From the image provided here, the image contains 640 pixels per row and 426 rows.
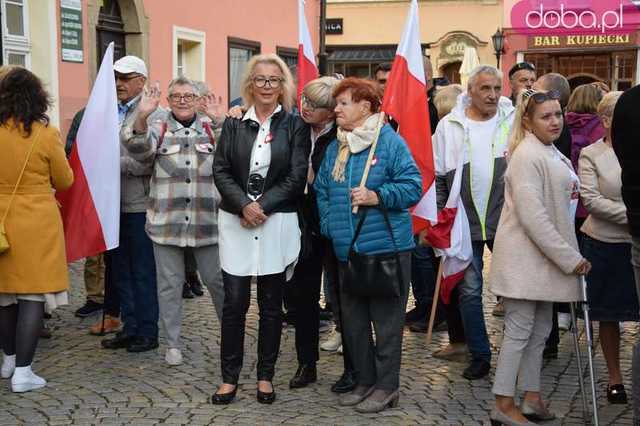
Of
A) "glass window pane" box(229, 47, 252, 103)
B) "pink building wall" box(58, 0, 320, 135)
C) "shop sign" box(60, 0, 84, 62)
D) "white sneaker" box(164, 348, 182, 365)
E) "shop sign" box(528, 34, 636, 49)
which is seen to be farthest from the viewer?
"shop sign" box(528, 34, 636, 49)

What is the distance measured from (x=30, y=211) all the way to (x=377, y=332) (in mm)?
2188

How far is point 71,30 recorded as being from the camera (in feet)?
38.0

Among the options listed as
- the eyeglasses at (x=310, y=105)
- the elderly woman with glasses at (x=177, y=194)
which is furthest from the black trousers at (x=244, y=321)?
the eyeglasses at (x=310, y=105)

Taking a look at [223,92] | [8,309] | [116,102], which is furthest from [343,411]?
[223,92]

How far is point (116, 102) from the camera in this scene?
602cm

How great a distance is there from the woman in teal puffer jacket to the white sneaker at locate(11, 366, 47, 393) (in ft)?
6.17

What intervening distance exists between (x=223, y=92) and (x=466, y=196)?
11.9 meters

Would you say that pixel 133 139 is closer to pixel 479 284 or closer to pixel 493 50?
pixel 479 284

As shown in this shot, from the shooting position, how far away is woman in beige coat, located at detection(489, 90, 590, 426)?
450 centimetres

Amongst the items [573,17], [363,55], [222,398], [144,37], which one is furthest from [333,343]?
[573,17]

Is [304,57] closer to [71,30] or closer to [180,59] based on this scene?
[71,30]

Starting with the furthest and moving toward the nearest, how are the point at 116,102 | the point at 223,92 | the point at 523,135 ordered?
the point at 223,92 < the point at 116,102 < the point at 523,135

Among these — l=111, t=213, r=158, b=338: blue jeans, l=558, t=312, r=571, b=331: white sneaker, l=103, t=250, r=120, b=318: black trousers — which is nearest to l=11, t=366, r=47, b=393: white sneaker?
l=111, t=213, r=158, b=338: blue jeans

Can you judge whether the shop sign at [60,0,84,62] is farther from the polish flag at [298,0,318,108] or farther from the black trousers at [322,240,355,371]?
the black trousers at [322,240,355,371]
